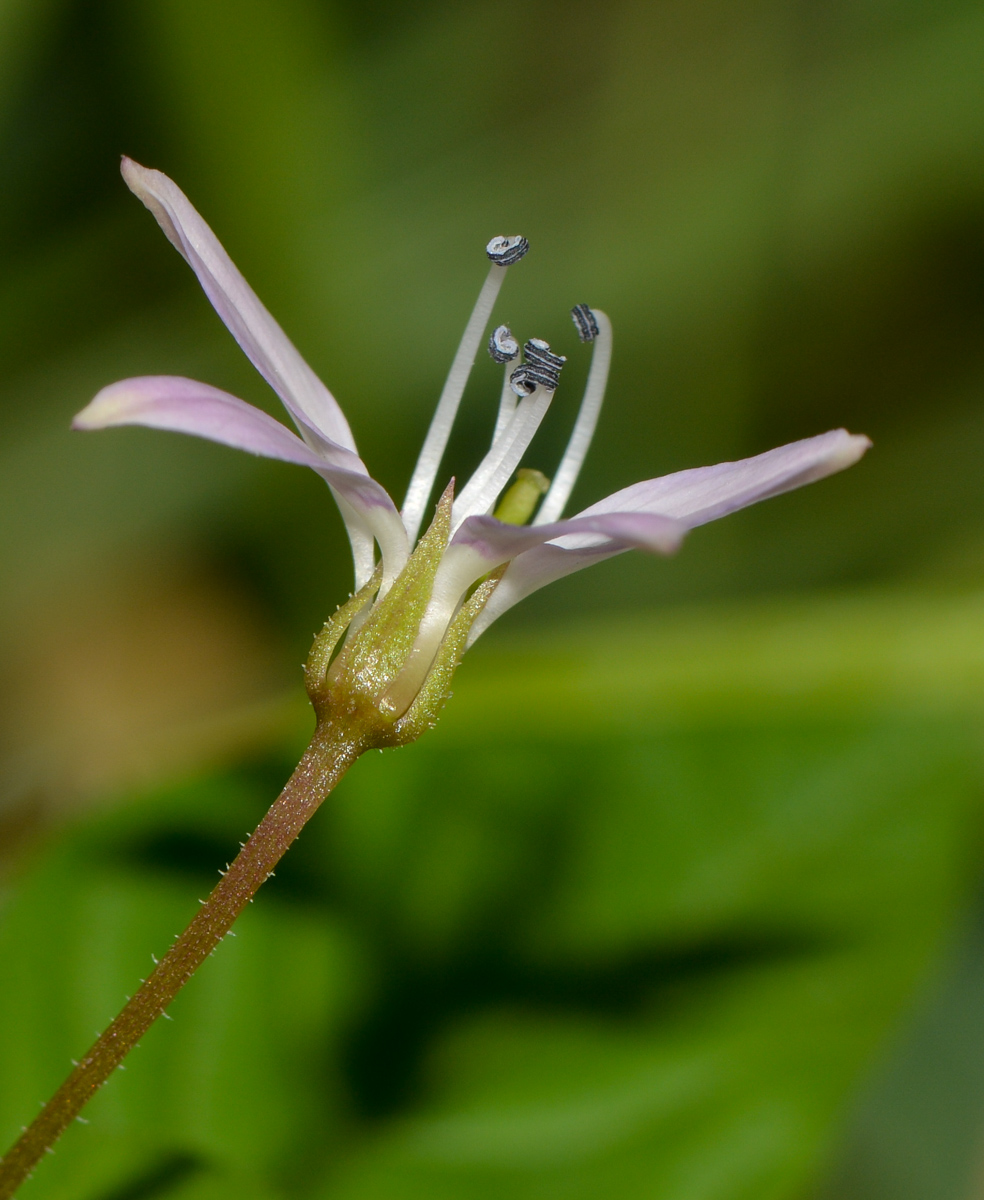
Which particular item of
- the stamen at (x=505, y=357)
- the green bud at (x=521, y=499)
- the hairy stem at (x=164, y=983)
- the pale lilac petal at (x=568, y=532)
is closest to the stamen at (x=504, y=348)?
the stamen at (x=505, y=357)

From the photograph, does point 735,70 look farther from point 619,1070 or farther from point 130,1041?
point 130,1041

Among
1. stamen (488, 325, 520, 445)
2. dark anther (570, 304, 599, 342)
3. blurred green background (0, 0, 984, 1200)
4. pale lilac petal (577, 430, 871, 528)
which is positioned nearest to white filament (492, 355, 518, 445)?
stamen (488, 325, 520, 445)

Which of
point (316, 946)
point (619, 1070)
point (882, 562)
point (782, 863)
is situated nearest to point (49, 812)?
point (316, 946)

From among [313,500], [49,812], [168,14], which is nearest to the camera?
[49,812]

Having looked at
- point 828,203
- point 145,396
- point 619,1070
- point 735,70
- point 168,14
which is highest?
point 168,14

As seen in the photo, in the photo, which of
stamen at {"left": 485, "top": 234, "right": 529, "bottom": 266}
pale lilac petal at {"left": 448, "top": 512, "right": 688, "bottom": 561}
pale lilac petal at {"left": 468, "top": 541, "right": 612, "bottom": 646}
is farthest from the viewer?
stamen at {"left": 485, "top": 234, "right": 529, "bottom": 266}

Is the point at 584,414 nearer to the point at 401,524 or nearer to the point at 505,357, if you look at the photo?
the point at 505,357

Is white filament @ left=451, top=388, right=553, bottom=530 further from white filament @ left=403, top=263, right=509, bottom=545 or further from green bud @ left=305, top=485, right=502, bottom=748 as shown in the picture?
green bud @ left=305, top=485, right=502, bottom=748

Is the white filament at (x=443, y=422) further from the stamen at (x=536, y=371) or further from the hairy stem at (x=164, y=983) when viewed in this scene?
the hairy stem at (x=164, y=983)
